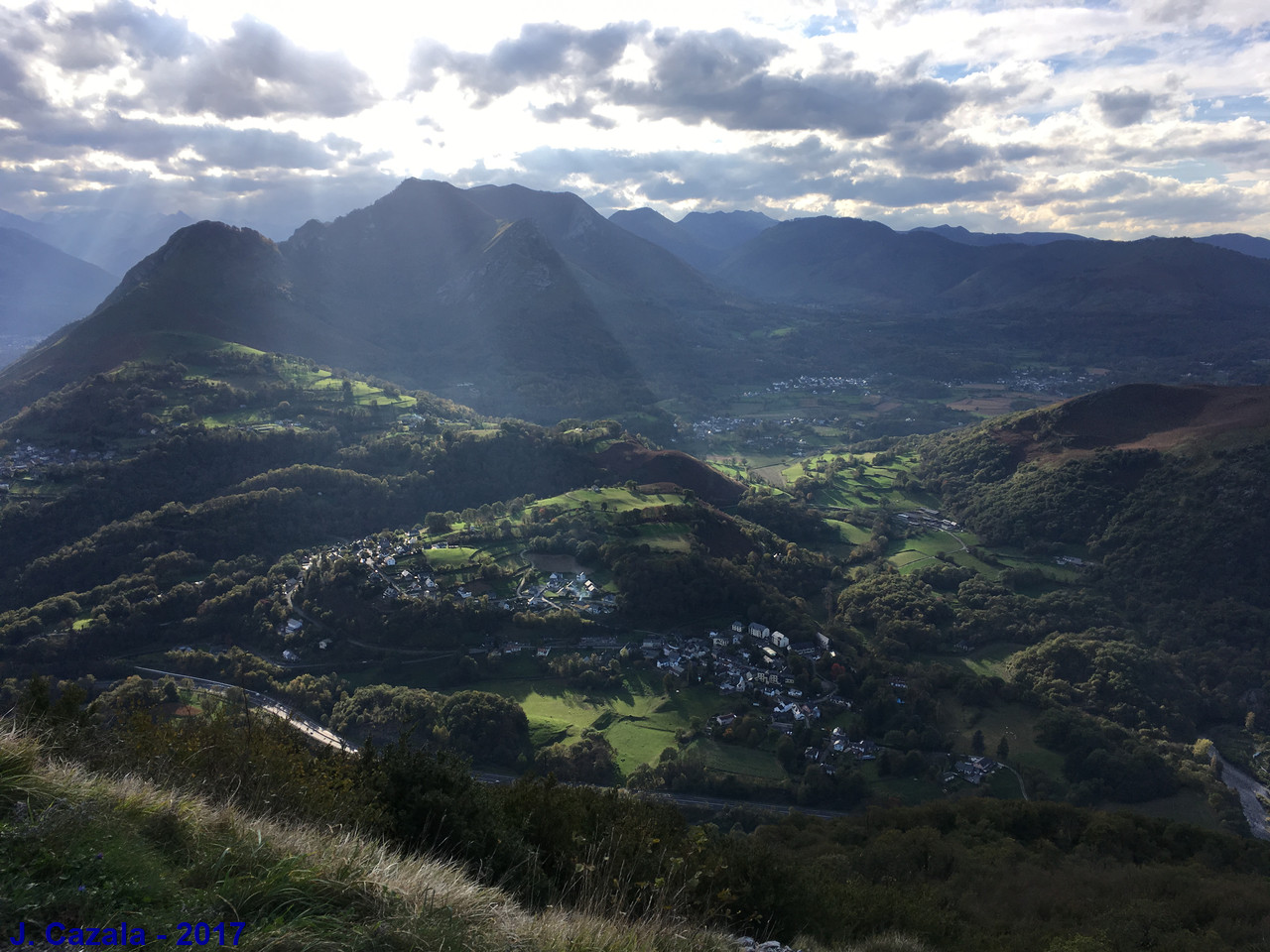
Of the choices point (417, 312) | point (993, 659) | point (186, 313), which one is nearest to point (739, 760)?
point (993, 659)

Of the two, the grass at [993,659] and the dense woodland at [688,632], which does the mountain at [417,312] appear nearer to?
the dense woodland at [688,632]

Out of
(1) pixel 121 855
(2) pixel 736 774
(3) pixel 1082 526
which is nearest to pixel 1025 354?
(3) pixel 1082 526

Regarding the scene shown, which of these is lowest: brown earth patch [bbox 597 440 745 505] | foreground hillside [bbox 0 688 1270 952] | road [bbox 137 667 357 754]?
road [bbox 137 667 357 754]

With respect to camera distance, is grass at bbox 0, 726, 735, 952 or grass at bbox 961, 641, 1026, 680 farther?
grass at bbox 961, 641, 1026, 680

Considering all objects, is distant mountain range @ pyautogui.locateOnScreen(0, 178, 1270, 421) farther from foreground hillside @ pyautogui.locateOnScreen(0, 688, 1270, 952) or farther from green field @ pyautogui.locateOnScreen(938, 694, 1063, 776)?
foreground hillside @ pyautogui.locateOnScreen(0, 688, 1270, 952)

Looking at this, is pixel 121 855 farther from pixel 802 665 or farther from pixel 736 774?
pixel 802 665

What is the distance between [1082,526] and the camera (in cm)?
6531

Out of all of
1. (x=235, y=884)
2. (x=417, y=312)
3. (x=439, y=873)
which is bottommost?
(x=439, y=873)

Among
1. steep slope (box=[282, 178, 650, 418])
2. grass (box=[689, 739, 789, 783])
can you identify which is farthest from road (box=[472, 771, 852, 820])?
steep slope (box=[282, 178, 650, 418])

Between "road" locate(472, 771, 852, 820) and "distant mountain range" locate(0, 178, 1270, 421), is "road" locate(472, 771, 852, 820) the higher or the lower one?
the lower one

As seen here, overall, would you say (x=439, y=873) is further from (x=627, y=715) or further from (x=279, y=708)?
(x=279, y=708)

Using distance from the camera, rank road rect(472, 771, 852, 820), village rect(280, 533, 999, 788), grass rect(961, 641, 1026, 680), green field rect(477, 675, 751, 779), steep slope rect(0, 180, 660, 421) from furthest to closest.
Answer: steep slope rect(0, 180, 660, 421), grass rect(961, 641, 1026, 680), village rect(280, 533, 999, 788), green field rect(477, 675, 751, 779), road rect(472, 771, 852, 820)

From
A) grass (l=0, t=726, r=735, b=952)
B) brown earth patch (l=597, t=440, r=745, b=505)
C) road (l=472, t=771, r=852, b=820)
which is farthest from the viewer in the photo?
brown earth patch (l=597, t=440, r=745, b=505)

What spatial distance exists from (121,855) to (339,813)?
11.3 feet
